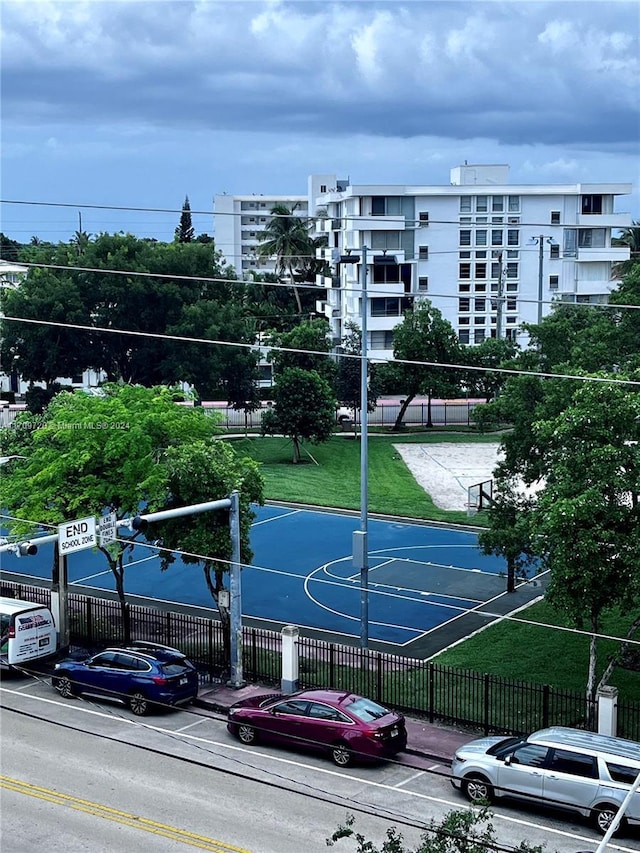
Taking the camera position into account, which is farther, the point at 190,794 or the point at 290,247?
the point at 290,247

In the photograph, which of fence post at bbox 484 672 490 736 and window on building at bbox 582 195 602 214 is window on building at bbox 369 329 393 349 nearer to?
window on building at bbox 582 195 602 214

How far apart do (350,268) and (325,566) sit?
43.3 m

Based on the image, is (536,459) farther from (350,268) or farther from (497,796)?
(350,268)

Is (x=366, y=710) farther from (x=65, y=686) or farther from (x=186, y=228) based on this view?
(x=186, y=228)

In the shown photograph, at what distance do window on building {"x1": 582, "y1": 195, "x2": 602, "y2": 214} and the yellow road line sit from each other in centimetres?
7125

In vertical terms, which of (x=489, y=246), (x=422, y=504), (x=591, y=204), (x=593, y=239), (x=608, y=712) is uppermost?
(x=591, y=204)

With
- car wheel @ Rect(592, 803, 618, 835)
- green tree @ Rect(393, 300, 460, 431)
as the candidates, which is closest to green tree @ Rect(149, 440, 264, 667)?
car wheel @ Rect(592, 803, 618, 835)

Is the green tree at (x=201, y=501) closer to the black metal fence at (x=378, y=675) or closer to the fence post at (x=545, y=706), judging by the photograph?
the black metal fence at (x=378, y=675)

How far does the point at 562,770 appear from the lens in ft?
62.7

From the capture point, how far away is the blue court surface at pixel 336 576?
31.6m

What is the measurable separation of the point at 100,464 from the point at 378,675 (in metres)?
8.35

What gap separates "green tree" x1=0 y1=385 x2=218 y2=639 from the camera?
88.2 feet

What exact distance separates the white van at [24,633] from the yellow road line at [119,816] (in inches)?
248

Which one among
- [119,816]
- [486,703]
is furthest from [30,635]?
[486,703]
